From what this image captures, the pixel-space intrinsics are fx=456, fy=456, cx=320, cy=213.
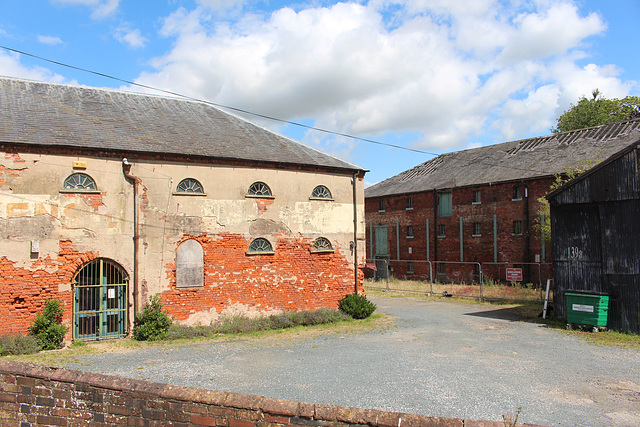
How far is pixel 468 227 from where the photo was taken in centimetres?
2955

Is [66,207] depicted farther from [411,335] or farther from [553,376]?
[553,376]

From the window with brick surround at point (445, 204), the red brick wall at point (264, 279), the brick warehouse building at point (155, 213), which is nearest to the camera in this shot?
the brick warehouse building at point (155, 213)

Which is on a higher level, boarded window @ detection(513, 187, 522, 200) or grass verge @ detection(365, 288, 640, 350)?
boarded window @ detection(513, 187, 522, 200)

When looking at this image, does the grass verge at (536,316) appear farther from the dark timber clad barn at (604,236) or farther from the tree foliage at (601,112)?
the tree foliage at (601,112)

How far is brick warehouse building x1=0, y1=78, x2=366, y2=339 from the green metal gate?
0.03m

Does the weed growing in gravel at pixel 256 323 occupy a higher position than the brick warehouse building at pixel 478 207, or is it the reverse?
the brick warehouse building at pixel 478 207

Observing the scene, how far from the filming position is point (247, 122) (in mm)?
19391

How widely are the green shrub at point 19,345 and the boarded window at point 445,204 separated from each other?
980 inches

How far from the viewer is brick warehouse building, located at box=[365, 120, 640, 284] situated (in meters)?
25.7

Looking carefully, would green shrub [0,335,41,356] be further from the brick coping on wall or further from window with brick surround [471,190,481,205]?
window with brick surround [471,190,481,205]

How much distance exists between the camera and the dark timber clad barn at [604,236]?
1420 cm

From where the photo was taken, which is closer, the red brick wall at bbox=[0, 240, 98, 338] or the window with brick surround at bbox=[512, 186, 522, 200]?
the red brick wall at bbox=[0, 240, 98, 338]

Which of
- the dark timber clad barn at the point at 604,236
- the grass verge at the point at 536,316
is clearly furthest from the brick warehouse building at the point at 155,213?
the dark timber clad barn at the point at 604,236

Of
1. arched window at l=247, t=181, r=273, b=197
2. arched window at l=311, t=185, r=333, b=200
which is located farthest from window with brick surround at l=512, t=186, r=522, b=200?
arched window at l=247, t=181, r=273, b=197
